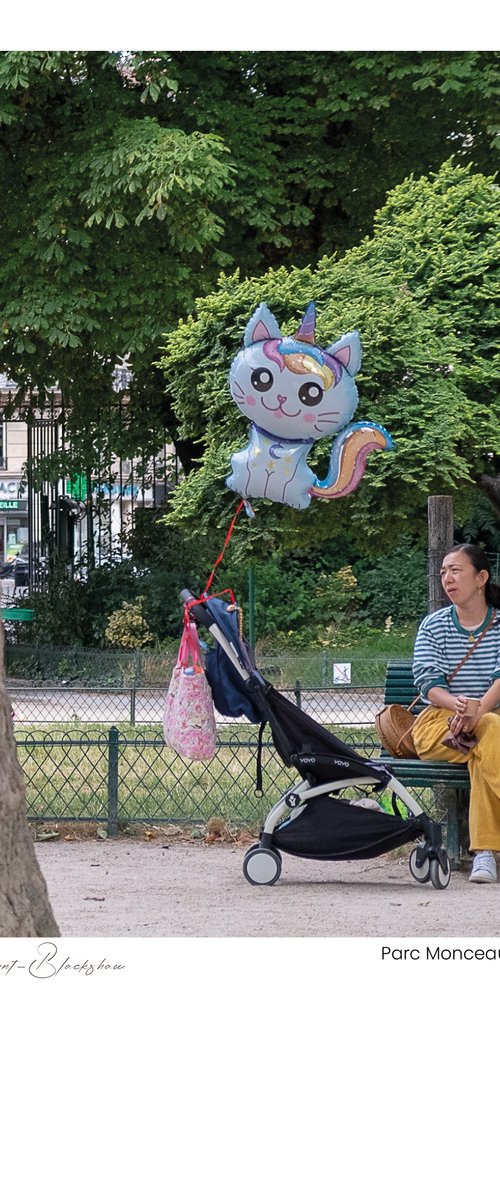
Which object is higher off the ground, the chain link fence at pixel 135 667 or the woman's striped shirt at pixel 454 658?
the woman's striped shirt at pixel 454 658

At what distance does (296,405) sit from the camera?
6375mm

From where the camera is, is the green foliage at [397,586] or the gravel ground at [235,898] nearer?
the gravel ground at [235,898]

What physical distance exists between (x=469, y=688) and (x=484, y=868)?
813mm

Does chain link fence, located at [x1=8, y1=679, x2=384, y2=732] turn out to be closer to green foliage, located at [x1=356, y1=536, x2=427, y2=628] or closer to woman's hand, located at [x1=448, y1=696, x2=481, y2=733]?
green foliage, located at [x1=356, y1=536, x2=427, y2=628]

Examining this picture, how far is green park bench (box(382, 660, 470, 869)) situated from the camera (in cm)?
611

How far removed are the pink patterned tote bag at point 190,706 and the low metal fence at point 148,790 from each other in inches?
48.4

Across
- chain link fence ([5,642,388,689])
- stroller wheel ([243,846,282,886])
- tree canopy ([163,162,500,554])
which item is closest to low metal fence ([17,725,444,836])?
stroller wheel ([243,846,282,886])

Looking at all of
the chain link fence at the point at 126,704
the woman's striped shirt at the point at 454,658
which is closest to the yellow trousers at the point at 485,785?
the woman's striped shirt at the point at 454,658

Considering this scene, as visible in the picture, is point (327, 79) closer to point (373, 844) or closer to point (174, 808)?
point (174, 808)

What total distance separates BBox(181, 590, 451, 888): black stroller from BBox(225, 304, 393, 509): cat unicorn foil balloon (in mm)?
910

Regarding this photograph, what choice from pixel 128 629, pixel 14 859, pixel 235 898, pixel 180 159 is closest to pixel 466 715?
pixel 235 898

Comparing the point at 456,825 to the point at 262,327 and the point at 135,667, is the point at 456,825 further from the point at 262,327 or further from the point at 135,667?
the point at 135,667

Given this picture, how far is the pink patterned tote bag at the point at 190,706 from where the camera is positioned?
20.0ft

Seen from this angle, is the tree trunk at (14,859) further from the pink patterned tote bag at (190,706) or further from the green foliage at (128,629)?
the green foliage at (128,629)
